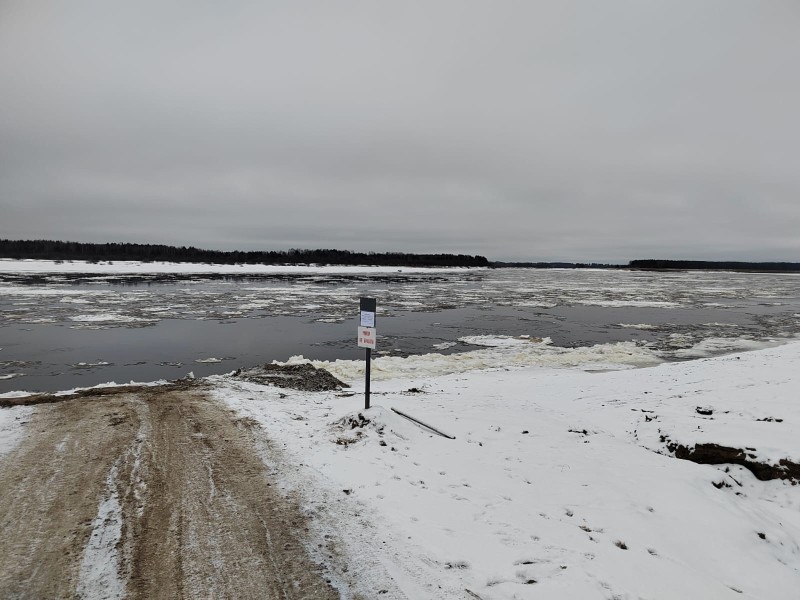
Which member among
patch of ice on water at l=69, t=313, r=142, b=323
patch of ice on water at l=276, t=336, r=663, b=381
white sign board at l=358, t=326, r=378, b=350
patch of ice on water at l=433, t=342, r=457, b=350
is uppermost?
white sign board at l=358, t=326, r=378, b=350

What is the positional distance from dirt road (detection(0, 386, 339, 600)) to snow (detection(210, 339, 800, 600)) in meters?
0.46

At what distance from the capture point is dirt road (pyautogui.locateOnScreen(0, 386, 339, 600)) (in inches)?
140

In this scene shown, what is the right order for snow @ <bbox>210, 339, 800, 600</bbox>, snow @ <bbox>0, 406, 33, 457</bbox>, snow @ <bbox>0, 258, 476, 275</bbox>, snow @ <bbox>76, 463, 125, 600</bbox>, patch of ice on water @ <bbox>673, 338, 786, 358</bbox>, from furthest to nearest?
snow @ <bbox>0, 258, 476, 275</bbox>
patch of ice on water @ <bbox>673, 338, 786, 358</bbox>
snow @ <bbox>0, 406, 33, 457</bbox>
snow @ <bbox>210, 339, 800, 600</bbox>
snow @ <bbox>76, 463, 125, 600</bbox>

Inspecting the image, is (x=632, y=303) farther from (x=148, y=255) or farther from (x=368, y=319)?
(x=148, y=255)

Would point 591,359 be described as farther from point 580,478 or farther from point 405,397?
point 580,478

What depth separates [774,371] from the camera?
10852 millimetres

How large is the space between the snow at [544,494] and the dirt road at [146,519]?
1.52 ft

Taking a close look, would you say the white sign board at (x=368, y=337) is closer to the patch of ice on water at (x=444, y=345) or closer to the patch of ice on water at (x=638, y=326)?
the patch of ice on water at (x=444, y=345)

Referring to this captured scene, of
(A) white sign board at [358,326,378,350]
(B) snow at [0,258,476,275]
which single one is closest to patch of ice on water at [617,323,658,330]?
(A) white sign board at [358,326,378,350]

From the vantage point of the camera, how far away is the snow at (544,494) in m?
3.87

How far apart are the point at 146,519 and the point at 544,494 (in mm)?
4231

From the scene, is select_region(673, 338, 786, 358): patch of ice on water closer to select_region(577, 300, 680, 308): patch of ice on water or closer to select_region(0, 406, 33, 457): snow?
select_region(577, 300, 680, 308): patch of ice on water

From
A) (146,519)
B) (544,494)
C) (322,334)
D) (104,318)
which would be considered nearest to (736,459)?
(544,494)

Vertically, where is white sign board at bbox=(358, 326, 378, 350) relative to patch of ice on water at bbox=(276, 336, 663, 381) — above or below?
above
